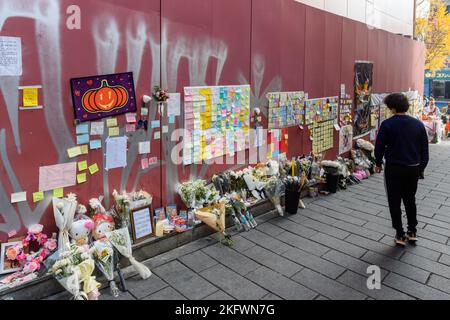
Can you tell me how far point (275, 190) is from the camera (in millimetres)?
6078

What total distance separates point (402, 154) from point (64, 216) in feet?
13.0

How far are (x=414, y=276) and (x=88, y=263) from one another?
11.3ft

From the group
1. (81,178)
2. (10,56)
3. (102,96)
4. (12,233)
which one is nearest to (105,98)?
(102,96)

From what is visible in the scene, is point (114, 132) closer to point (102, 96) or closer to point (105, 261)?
point (102, 96)

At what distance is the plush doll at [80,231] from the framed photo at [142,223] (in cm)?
55

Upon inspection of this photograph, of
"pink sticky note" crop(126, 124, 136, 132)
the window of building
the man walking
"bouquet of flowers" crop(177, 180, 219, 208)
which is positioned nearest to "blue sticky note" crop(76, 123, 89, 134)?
"pink sticky note" crop(126, 124, 136, 132)

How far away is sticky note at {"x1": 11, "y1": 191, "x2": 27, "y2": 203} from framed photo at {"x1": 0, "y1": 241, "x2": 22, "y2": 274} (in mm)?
403

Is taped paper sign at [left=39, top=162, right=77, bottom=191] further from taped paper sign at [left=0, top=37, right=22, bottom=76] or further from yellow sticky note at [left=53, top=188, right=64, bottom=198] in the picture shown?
taped paper sign at [left=0, top=37, right=22, bottom=76]

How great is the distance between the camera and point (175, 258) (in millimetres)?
4582

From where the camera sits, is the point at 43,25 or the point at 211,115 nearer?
the point at 43,25

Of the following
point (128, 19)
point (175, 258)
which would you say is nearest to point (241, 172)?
point (175, 258)

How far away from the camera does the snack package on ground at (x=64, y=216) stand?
3836 millimetres

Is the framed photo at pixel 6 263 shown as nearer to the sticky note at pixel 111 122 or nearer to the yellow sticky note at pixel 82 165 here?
the yellow sticky note at pixel 82 165
